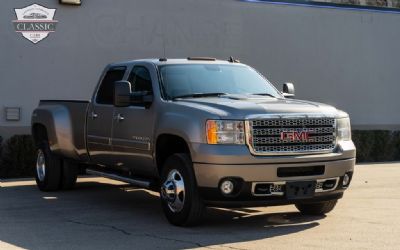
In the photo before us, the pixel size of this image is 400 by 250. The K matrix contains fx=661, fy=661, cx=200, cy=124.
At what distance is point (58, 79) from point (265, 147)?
27.1 feet

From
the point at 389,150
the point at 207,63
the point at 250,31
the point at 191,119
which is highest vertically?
the point at 250,31

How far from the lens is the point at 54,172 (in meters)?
10.9

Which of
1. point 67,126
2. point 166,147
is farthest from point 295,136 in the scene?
point 67,126

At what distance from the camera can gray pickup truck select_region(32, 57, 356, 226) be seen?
7.19 m

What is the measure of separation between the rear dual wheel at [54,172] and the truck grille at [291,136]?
4616 mm

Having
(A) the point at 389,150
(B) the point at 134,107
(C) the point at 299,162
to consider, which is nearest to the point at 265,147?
(C) the point at 299,162

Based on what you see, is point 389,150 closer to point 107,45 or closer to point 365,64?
point 365,64

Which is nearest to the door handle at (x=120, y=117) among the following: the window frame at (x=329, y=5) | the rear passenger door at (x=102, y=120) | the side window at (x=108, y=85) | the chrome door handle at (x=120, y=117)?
the chrome door handle at (x=120, y=117)

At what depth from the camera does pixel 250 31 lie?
55.2 ft

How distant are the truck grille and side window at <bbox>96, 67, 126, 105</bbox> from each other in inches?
115

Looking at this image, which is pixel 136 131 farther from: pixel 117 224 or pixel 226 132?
pixel 226 132

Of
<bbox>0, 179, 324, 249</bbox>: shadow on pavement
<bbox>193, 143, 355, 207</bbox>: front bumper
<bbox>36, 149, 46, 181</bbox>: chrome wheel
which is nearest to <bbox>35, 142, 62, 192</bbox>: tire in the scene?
<bbox>36, 149, 46, 181</bbox>: chrome wheel

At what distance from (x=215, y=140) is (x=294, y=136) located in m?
0.91

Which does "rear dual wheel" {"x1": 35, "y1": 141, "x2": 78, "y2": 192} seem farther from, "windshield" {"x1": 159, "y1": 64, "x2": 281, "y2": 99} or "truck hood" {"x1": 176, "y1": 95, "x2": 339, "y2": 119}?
"truck hood" {"x1": 176, "y1": 95, "x2": 339, "y2": 119}
